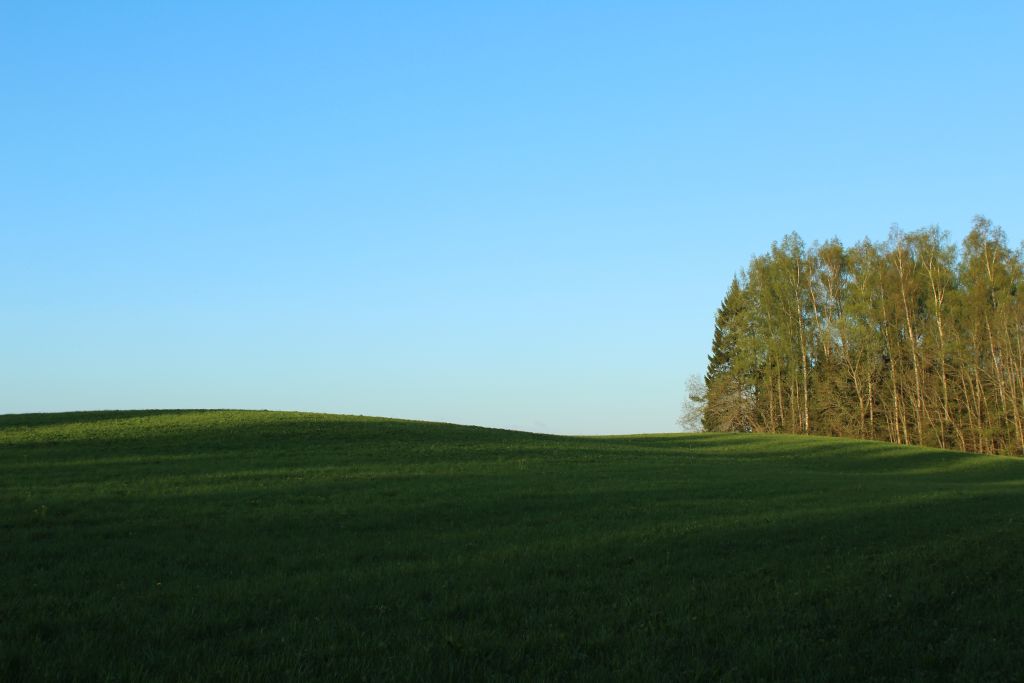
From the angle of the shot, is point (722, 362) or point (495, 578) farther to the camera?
point (722, 362)

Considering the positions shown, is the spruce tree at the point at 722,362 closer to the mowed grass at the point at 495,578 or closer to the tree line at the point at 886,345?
the tree line at the point at 886,345

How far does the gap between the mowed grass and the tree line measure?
4743cm

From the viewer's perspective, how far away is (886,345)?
76625 millimetres

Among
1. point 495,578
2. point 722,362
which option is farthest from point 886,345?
point 495,578

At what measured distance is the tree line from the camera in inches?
2795

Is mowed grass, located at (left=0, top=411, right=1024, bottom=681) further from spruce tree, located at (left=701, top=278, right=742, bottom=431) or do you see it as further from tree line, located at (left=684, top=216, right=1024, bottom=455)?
spruce tree, located at (left=701, top=278, right=742, bottom=431)

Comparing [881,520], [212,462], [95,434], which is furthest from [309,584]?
[95,434]

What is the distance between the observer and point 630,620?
1056 centimetres

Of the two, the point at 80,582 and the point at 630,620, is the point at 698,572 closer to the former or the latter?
the point at 630,620

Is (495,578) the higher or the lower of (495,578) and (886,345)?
the lower

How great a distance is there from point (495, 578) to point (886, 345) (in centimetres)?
7291

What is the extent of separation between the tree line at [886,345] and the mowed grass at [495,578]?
156 feet

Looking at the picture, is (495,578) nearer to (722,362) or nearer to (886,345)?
(886,345)

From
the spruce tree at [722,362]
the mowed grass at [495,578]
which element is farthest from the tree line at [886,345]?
the mowed grass at [495,578]
